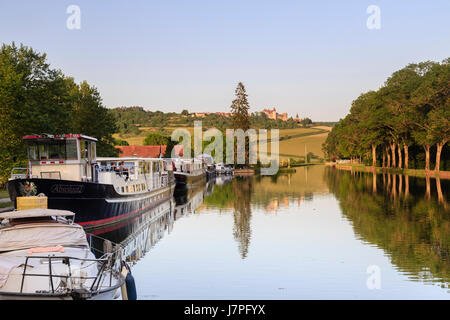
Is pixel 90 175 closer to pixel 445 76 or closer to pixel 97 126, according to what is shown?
pixel 97 126

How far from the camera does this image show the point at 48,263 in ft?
46.6

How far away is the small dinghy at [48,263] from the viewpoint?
12750mm

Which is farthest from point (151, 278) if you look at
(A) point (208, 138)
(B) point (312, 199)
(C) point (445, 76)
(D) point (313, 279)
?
(A) point (208, 138)

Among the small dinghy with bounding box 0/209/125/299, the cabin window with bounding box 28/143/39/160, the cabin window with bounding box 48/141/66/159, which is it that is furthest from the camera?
the cabin window with bounding box 48/141/66/159

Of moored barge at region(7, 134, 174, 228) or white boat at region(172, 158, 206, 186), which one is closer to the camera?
moored barge at region(7, 134, 174, 228)

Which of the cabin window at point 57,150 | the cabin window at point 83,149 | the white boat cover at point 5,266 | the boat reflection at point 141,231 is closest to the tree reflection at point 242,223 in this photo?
the boat reflection at point 141,231

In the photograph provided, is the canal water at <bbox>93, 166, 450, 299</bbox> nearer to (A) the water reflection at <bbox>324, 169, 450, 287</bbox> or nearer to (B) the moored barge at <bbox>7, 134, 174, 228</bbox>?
(A) the water reflection at <bbox>324, 169, 450, 287</bbox>

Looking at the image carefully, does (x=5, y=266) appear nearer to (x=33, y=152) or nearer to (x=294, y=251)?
(x=294, y=251)

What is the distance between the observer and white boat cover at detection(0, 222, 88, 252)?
16.3m

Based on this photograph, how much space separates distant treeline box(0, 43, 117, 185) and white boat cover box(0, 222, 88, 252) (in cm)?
3003

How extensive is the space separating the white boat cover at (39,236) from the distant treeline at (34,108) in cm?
3003

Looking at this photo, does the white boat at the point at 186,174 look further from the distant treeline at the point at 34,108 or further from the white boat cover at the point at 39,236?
the white boat cover at the point at 39,236

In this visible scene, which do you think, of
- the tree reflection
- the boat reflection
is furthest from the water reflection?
the boat reflection

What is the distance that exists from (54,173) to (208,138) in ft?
429
